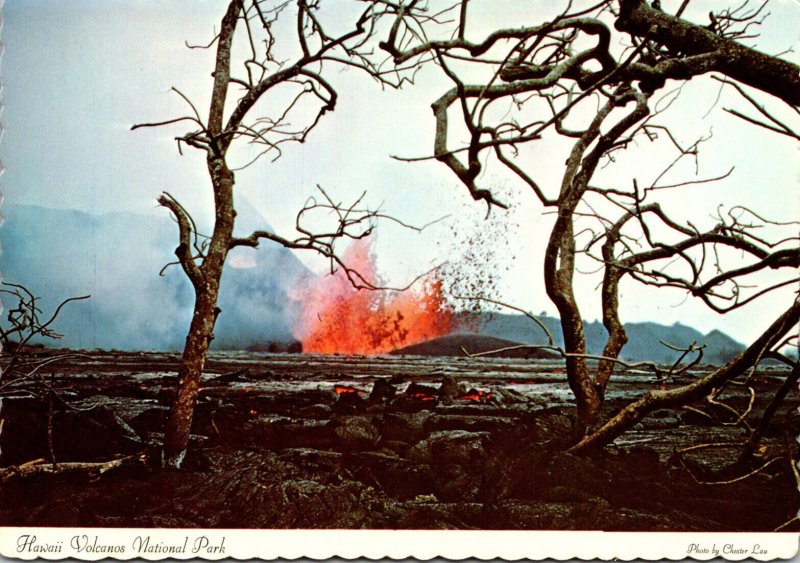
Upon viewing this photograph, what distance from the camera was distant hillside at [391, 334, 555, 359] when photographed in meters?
2.54

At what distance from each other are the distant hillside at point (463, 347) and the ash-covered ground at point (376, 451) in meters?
0.04

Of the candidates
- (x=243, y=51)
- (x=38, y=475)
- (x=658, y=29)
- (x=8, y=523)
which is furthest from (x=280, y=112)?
(x=8, y=523)

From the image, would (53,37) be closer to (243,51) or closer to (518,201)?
(243,51)

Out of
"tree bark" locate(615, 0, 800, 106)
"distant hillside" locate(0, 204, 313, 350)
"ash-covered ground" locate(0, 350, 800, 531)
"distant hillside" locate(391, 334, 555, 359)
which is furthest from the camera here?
"distant hillside" locate(391, 334, 555, 359)

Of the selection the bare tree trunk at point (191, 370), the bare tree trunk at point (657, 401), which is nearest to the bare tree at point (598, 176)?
the bare tree trunk at point (657, 401)

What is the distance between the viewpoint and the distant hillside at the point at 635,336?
2562mm

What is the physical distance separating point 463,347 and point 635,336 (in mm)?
739

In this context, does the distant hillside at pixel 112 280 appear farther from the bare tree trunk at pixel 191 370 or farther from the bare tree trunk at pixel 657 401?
the bare tree trunk at pixel 657 401

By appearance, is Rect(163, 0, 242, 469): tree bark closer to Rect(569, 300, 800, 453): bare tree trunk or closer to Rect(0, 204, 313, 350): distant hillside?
Rect(0, 204, 313, 350): distant hillside

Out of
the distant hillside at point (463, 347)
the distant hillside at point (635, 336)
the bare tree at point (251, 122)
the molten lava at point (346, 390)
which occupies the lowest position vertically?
the molten lava at point (346, 390)

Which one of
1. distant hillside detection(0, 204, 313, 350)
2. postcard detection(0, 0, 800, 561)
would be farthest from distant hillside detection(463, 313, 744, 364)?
distant hillside detection(0, 204, 313, 350)

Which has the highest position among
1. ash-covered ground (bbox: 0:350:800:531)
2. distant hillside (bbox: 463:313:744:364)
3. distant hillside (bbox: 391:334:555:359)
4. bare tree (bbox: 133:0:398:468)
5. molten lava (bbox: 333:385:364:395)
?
bare tree (bbox: 133:0:398:468)

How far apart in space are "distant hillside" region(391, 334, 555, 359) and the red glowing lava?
4cm

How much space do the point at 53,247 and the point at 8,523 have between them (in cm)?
106
